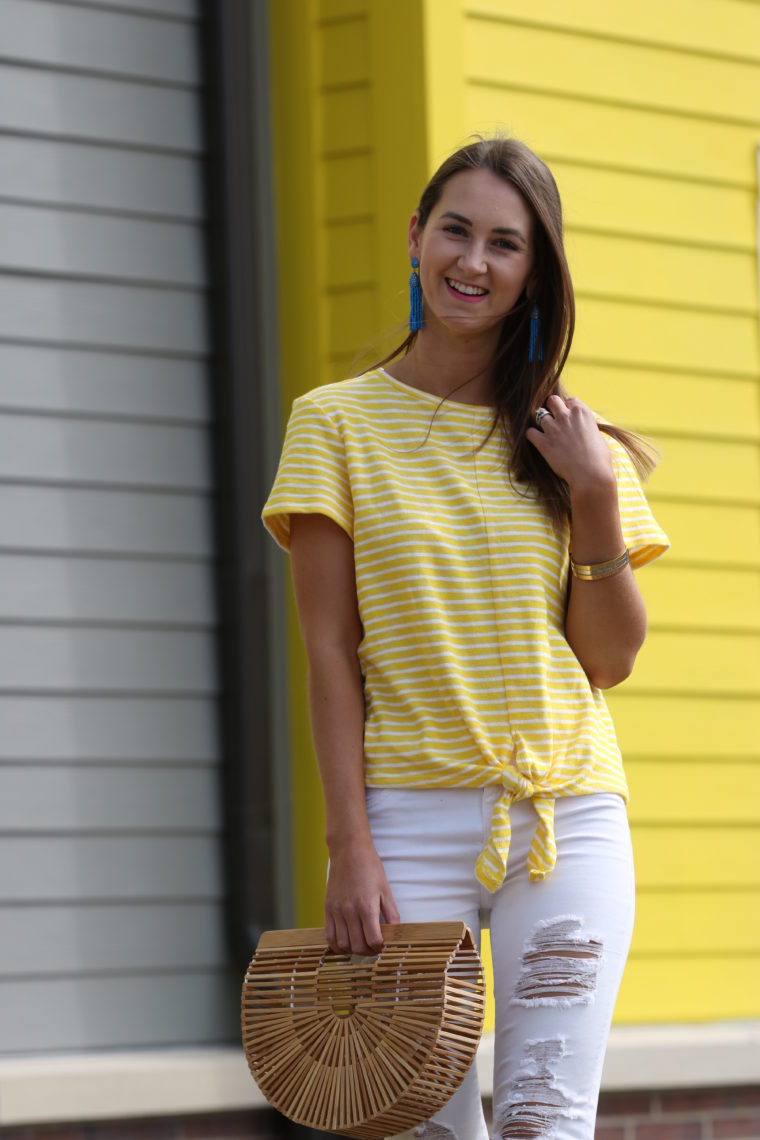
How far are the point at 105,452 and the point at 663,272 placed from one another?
1379mm

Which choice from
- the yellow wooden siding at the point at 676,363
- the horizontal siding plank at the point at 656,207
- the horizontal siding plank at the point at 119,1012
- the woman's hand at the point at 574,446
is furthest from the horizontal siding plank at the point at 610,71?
the horizontal siding plank at the point at 119,1012

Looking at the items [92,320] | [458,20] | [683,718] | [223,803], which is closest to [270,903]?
[223,803]

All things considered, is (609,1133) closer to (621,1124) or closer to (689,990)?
(621,1124)

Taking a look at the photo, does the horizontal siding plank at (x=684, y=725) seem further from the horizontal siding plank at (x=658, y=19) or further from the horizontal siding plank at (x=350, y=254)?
the horizontal siding plank at (x=658, y=19)

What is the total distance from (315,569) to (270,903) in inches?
66.5

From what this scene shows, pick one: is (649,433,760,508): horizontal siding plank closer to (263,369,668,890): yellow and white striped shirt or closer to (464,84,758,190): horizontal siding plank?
(464,84,758,190): horizontal siding plank

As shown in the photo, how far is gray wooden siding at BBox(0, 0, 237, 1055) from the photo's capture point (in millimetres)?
3346

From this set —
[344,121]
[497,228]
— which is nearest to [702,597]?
[344,121]

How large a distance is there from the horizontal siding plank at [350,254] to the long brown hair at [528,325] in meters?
1.35

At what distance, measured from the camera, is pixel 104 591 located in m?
3.47

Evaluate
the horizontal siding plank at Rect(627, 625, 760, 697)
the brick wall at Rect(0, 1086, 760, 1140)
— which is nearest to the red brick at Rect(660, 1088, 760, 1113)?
the brick wall at Rect(0, 1086, 760, 1140)

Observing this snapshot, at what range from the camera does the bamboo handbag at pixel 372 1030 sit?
172 centimetres

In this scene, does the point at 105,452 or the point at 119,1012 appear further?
the point at 105,452

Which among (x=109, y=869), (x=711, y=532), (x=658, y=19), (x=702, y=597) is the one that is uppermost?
(x=658, y=19)
